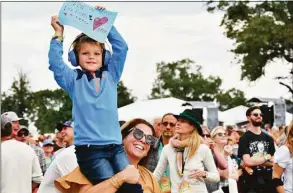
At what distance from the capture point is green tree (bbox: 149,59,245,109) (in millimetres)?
105688

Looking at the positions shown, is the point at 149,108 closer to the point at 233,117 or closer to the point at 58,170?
the point at 233,117

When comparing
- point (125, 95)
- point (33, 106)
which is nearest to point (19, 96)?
point (33, 106)

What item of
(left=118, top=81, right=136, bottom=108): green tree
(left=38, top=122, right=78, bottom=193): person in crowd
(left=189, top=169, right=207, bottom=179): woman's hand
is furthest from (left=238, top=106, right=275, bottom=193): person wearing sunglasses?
(left=118, top=81, right=136, bottom=108): green tree

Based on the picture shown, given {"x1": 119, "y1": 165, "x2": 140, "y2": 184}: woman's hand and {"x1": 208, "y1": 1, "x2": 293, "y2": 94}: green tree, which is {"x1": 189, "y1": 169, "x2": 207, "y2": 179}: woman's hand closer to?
{"x1": 119, "y1": 165, "x2": 140, "y2": 184}: woman's hand

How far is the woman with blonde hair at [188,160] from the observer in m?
9.40

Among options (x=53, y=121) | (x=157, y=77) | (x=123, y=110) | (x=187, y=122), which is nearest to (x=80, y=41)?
(x=187, y=122)

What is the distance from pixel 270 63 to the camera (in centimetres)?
5444

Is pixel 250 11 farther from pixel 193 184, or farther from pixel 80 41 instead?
pixel 80 41

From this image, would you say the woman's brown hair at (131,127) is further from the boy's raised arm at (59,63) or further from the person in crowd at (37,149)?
the person in crowd at (37,149)

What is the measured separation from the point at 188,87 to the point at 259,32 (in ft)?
185

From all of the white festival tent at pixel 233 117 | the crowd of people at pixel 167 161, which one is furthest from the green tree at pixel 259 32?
the crowd of people at pixel 167 161

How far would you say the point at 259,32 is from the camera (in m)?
50.2

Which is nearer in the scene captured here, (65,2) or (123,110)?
(65,2)

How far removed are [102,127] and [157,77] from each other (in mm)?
103636
